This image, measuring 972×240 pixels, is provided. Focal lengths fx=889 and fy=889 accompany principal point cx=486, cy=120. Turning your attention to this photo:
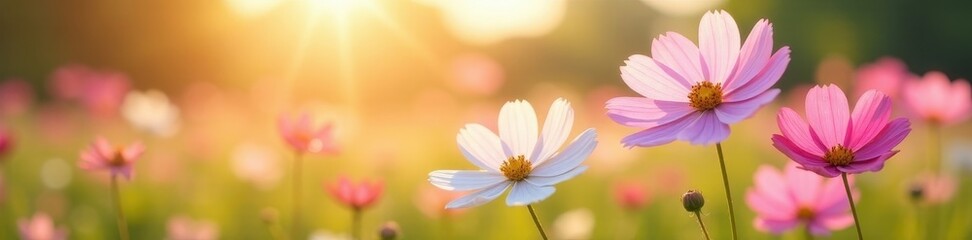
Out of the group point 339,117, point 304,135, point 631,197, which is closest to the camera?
point 304,135

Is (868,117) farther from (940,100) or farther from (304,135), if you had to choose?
(940,100)

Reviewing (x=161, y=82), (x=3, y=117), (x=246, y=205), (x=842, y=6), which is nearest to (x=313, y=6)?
(x=3, y=117)

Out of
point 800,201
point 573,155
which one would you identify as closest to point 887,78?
point 800,201

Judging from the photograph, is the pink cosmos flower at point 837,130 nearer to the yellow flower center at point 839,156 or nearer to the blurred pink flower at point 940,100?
the yellow flower center at point 839,156

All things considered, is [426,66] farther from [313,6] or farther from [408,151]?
[408,151]

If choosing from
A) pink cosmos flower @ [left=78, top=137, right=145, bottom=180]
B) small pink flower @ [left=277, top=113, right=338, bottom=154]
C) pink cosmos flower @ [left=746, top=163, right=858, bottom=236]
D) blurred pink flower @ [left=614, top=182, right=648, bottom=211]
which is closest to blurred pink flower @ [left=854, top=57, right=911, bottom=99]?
blurred pink flower @ [left=614, top=182, right=648, bottom=211]

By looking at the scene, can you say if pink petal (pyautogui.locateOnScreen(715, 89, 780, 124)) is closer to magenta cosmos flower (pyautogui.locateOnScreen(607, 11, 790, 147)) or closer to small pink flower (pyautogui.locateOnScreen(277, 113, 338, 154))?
magenta cosmos flower (pyautogui.locateOnScreen(607, 11, 790, 147))

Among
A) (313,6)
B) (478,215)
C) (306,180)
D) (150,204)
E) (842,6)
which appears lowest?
(478,215)
